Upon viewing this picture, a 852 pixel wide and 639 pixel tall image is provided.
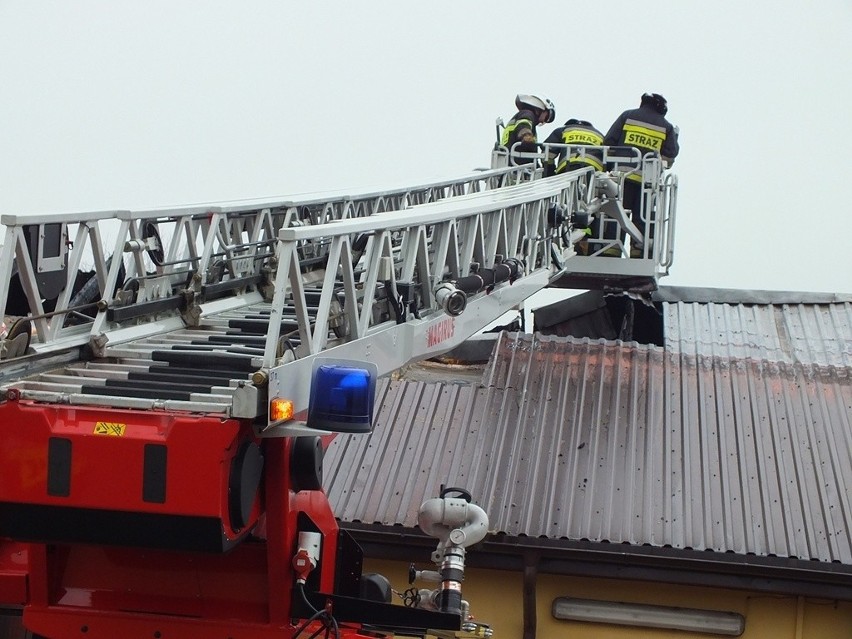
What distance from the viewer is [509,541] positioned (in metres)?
8.64

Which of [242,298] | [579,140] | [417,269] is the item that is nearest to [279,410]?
[417,269]

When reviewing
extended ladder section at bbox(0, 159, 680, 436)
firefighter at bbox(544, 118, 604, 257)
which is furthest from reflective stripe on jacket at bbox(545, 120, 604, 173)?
extended ladder section at bbox(0, 159, 680, 436)

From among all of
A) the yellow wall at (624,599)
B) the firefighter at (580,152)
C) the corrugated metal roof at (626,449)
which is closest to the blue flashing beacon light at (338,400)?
the corrugated metal roof at (626,449)

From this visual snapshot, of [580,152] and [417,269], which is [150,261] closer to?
[417,269]

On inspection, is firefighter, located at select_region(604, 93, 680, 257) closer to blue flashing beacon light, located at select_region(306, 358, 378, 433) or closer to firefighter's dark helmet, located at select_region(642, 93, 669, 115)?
firefighter's dark helmet, located at select_region(642, 93, 669, 115)

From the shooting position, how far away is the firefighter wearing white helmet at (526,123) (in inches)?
502

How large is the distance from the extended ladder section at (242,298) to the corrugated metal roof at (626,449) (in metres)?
1.58

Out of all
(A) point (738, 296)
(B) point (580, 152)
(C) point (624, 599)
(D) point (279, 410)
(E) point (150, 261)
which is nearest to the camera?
(D) point (279, 410)

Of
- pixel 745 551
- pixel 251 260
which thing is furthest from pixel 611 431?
pixel 251 260

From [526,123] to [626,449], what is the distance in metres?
4.54

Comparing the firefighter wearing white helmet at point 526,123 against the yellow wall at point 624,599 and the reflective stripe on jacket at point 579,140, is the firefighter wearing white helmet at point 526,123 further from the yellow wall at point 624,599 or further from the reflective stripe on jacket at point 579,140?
the yellow wall at point 624,599

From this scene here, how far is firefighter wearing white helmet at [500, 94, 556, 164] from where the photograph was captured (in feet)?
41.8

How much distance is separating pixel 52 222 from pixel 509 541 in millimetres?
4296

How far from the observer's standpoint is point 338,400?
451 centimetres
